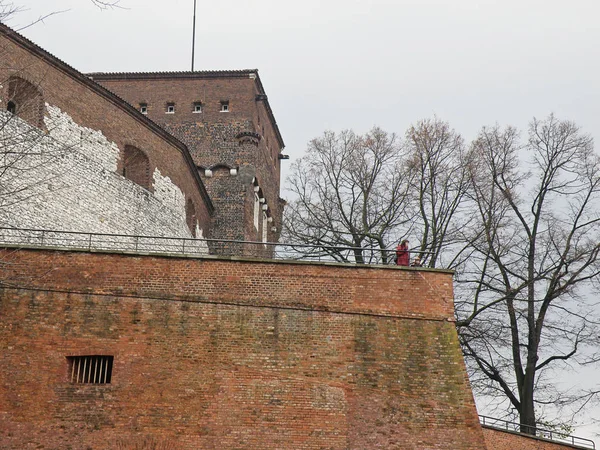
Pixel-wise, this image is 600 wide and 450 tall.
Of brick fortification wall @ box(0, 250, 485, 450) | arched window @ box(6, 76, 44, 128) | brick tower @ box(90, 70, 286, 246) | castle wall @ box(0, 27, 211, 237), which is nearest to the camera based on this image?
brick fortification wall @ box(0, 250, 485, 450)

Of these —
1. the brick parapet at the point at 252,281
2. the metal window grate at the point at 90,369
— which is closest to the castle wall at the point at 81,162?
the brick parapet at the point at 252,281

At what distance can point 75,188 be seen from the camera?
2081 centimetres

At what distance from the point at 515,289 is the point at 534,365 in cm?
210

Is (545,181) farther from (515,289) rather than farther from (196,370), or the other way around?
(196,370)

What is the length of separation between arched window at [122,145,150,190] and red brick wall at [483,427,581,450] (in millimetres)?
11287

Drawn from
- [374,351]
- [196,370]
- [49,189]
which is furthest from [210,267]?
[49,189]

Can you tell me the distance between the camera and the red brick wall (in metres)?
21.7

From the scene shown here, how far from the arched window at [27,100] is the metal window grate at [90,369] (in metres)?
7.01

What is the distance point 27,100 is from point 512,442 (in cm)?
1429

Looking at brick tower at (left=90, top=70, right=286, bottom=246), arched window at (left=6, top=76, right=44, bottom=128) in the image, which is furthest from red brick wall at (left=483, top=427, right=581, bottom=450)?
arched window at (left=6, top=76, right=44, bottom=128)

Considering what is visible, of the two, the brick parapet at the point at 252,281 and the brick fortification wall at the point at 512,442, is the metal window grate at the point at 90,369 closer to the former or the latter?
the brick parapet at the point at 252,281

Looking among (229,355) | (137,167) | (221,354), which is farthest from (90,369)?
(137,167)

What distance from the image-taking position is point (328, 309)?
16.3 metres

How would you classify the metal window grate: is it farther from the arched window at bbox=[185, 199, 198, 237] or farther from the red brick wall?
the arched window at bbox=[185, 199, 198, 237]
